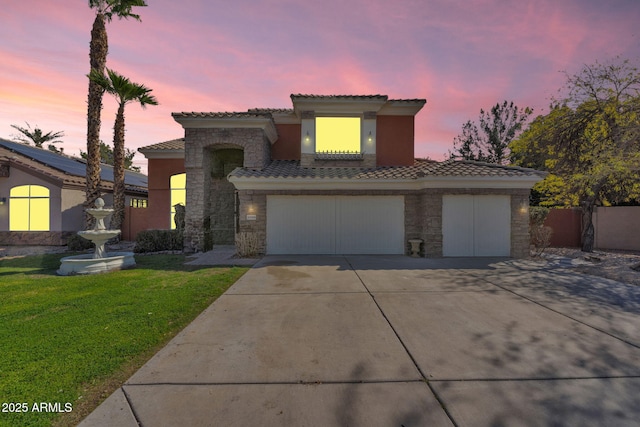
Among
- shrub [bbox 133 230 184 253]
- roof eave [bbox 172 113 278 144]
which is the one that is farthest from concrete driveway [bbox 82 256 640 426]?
roof eave [bbox 172 113 278 144]

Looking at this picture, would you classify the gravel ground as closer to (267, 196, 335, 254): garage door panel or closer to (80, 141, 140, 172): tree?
(267, 196, 335, 254): garage door panel

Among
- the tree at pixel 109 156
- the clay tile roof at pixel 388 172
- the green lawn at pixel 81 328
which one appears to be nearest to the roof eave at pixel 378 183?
the clay tile roof at pixel 388 172

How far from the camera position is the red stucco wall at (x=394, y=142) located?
46.1ft

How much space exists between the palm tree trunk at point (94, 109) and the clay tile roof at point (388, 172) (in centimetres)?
767

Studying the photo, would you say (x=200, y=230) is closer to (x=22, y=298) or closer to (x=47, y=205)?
(x=22, y=298)

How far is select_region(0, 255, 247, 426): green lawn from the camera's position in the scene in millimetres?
2730

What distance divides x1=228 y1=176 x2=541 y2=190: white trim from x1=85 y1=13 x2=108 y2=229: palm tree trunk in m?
7.70

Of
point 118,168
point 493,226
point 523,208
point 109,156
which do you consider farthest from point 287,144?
point 109,156

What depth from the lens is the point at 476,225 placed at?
1095 cm

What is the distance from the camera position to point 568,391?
111 inches

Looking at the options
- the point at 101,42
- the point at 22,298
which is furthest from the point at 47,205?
the point at 22,298

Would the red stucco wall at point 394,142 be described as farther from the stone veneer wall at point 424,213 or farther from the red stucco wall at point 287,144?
the red stucco wall at point 287,144

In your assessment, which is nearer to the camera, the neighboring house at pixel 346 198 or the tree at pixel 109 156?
the neighboring house at pixel 346 198

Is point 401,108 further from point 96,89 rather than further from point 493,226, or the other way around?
point 96,89
